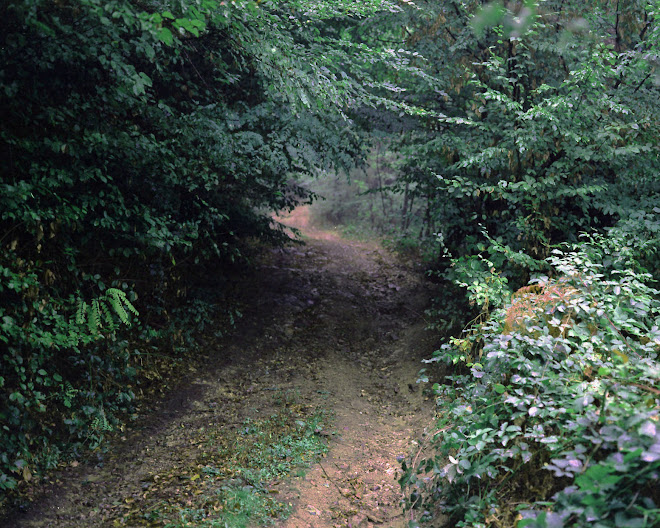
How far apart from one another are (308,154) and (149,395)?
4237 mm

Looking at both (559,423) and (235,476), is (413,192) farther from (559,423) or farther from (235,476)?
(559,423)

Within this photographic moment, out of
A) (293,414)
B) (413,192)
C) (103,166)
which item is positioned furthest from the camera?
(413,192)

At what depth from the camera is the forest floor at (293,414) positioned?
4.60m

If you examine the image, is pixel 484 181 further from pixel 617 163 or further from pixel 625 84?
pixel 625 84

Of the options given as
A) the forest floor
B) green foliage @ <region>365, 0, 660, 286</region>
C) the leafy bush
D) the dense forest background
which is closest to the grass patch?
the forest floor

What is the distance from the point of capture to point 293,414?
6477 mm

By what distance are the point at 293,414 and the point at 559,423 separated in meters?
3.90

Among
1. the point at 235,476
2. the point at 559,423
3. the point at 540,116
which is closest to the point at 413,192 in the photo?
the point at 540,116

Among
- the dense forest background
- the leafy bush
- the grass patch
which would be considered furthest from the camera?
the grass patch

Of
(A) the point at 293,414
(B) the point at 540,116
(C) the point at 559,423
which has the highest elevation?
(B) the point at 540,116

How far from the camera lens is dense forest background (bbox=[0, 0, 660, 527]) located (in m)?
3.54

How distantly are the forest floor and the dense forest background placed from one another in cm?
46

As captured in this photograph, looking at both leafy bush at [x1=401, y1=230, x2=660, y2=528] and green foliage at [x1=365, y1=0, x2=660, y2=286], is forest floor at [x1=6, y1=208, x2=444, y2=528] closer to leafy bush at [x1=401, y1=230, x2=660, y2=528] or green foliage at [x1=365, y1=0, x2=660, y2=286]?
leafy bush at [x1=401, y1=230, x2=660, y2=528]

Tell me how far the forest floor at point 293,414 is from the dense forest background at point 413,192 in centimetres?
46
